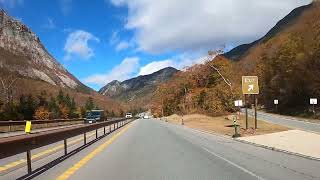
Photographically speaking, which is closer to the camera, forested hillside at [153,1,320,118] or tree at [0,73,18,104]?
forested hillside at [153,1,320,118]

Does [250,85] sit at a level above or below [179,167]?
above

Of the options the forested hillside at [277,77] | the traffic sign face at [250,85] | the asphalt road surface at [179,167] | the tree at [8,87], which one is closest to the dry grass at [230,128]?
the traffic sign face at [250,85]

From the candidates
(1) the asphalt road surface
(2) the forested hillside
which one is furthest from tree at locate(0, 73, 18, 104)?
(1) the asphalt road surface

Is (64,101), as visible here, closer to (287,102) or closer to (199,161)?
(287,102)

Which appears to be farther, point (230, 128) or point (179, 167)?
point (230, 128)

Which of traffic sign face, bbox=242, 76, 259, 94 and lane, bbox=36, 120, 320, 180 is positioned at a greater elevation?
traffic sign face, bbox=242, 76, 259, 94

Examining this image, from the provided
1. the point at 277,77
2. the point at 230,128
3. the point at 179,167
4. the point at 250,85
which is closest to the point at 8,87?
the point at 230,128

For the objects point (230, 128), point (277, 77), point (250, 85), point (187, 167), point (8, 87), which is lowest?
→ point (230, 128)

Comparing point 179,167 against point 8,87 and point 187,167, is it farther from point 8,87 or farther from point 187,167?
point 8,87

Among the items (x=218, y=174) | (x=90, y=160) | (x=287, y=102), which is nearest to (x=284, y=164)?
(x=218, y=174)

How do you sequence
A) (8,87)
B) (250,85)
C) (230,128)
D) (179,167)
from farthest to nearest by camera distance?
(8,87), (230,128), (250,85), (179,167)

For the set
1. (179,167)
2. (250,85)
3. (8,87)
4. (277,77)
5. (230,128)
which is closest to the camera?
(179,167)

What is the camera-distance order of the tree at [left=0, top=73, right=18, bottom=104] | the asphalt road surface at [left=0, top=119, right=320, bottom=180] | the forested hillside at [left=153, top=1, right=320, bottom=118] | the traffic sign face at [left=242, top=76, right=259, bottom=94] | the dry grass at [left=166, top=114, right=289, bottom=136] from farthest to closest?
the tree at [left=0, top=73, right=18, bottom=104] → the forested hillside at [left=153, top=1, right=320, bottom=118] → the traffic sign face at [left=242, top=76, right=259, bottom=94] → the dry grass at [left=166, top=114, right=289, bottom=136] → the asphalt road surface at [left=0, top=119, right=320, bottom=180]

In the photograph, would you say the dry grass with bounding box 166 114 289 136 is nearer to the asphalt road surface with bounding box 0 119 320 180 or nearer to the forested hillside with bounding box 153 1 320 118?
the forested hillside with bounding box 153 1 320 118
